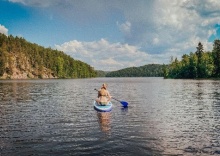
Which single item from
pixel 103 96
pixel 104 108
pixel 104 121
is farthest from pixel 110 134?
pixel 103 96

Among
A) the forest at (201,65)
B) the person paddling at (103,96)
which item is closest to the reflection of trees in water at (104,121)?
the person paddling at (103,96)

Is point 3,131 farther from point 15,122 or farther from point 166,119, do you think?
point 166,119

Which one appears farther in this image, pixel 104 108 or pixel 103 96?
pixel 103 96

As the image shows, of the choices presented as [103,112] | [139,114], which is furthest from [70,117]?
[139,114]

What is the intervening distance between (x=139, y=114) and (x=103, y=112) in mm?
4218

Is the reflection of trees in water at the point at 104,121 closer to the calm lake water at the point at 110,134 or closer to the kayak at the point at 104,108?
the calm lake water at the point at 110,134

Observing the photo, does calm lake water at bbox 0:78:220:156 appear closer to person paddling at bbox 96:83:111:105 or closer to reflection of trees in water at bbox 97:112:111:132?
reflection of trees in water at bbox 97:112:111:132

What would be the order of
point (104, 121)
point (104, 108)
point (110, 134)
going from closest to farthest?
point (110, 134) → point (104, 121) → point (104, 108)

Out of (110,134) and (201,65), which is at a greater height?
(201,65)

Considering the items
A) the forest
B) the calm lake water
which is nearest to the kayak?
the calm lake water

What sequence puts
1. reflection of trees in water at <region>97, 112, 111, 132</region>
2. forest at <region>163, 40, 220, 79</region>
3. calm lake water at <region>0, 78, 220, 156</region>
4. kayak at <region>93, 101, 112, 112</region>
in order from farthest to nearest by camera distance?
1. forest at <region>163, 40, 220, 79</region>
2. kayak at <region>93, 101, 112, 112</region>
3. reflection of trees in water at <region>97, 112, 111, 132</region>
4. calm lake water at <region>0, 78, 220, 156</region>

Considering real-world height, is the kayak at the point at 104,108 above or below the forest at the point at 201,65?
below

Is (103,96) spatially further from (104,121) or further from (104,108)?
(104,121)

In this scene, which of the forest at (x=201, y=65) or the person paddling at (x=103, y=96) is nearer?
the person paddling at (x=103, y=96)
